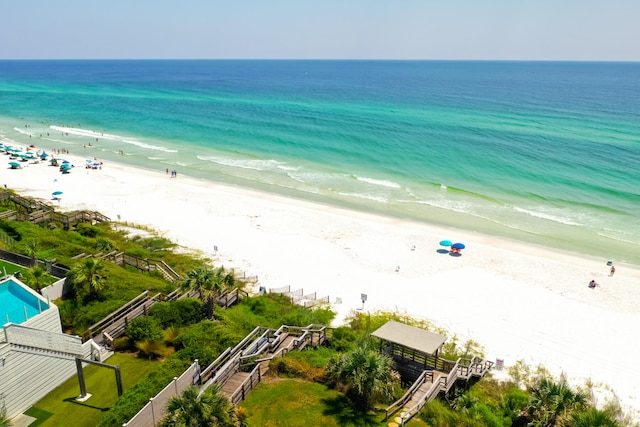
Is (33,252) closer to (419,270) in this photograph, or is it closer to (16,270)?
(16,270)

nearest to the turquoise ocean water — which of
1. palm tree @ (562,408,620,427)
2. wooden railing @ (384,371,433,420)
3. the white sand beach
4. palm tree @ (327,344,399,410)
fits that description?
the white sand beach

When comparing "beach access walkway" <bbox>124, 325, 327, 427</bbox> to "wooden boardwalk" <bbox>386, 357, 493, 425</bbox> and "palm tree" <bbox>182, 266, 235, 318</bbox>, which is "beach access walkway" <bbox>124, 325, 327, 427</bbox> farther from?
"wooden boardwalk" <bbox>386, 357, 493, 425</bbox>

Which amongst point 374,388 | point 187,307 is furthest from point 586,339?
point 187,307

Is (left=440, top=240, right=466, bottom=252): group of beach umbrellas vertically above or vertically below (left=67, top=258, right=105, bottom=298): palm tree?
below

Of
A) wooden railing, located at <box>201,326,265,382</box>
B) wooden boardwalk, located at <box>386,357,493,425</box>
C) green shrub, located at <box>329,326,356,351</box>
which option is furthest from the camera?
green shrub, located at <box>329,326,356,351</box>

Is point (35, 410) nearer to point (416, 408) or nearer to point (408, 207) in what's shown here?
point (416, 408)

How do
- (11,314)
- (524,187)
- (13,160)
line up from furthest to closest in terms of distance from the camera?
(13,160) < (524,187) < (11,314)

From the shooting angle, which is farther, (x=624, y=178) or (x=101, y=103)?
(x=101, y=103)

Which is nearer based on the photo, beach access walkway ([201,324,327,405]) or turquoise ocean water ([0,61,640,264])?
beach access walkway ([201,324,327,405])
